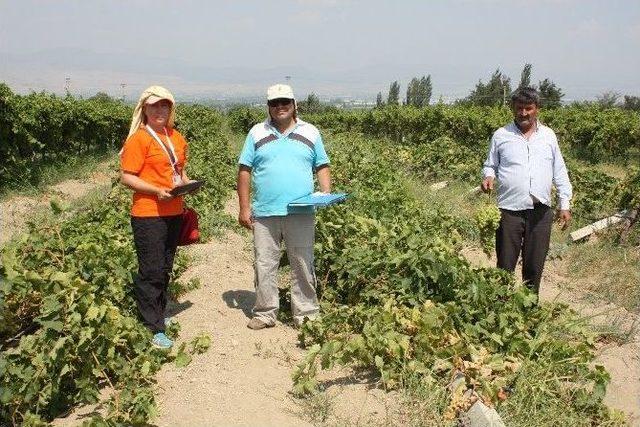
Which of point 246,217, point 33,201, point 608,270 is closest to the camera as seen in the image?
point 246,217

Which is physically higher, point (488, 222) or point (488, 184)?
point (488, 184)

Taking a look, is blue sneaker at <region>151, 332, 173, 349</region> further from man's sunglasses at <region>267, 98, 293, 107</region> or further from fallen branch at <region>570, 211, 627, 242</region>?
fallen branch at <region>570, 211, 627, 242</region>

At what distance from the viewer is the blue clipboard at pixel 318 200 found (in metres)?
3.91

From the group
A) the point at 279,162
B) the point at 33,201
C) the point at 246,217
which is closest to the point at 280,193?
the point at 279,162

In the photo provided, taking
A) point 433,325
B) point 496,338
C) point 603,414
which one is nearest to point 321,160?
point 433,325

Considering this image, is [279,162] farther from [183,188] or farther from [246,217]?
[183,188]

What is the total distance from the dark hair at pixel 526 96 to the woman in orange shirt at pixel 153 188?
8.29 ft

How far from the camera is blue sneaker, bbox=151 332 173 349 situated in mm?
3881

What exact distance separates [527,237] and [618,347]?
1.04m

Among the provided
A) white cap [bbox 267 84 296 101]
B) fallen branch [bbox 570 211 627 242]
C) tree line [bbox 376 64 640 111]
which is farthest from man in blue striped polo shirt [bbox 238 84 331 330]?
tree line [bbox 376 64 640 111]

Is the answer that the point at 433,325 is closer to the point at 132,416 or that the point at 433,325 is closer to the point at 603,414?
the point at 603,414

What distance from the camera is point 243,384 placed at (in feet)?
11.5

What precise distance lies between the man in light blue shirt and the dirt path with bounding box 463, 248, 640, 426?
32 cm

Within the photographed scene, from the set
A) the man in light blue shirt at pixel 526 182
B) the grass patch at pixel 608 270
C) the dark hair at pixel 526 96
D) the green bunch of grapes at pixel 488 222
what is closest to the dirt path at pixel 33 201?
the green bunch of grapes at pixel 488 222
